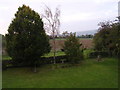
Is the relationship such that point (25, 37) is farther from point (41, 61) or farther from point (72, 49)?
point (72, 49)

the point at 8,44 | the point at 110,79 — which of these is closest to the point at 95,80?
the point at 110,79

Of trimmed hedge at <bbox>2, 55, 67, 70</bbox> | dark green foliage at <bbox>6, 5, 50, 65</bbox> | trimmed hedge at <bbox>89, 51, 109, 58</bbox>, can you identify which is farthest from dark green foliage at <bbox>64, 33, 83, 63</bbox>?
trimmed hedge at <bbox>89, 51, 109, 58</bbox>

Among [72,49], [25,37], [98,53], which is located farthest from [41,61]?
[98,53]

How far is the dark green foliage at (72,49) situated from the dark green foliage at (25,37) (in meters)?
4.15

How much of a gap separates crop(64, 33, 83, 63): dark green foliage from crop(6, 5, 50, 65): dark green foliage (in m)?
4.15

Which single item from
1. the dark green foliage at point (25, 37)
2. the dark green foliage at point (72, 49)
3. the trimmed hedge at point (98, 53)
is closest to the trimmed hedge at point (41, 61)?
the dark green foliage at point (25, 37)

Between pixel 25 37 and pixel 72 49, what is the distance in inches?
A: 275

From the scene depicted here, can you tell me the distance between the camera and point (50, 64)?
23188mm

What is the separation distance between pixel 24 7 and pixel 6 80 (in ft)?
30.4

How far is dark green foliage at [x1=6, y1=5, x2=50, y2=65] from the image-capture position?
18688mm

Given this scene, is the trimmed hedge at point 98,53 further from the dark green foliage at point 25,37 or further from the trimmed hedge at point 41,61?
the dark green foliage at point 25,37

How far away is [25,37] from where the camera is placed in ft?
60.8

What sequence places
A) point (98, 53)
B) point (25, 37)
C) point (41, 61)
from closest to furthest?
point (25, 37), point (41, 61), point (98, 53)

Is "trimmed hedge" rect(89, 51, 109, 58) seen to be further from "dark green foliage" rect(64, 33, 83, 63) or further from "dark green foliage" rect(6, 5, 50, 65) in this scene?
"dark green foliage" rect(6, 5, 50, 65)
